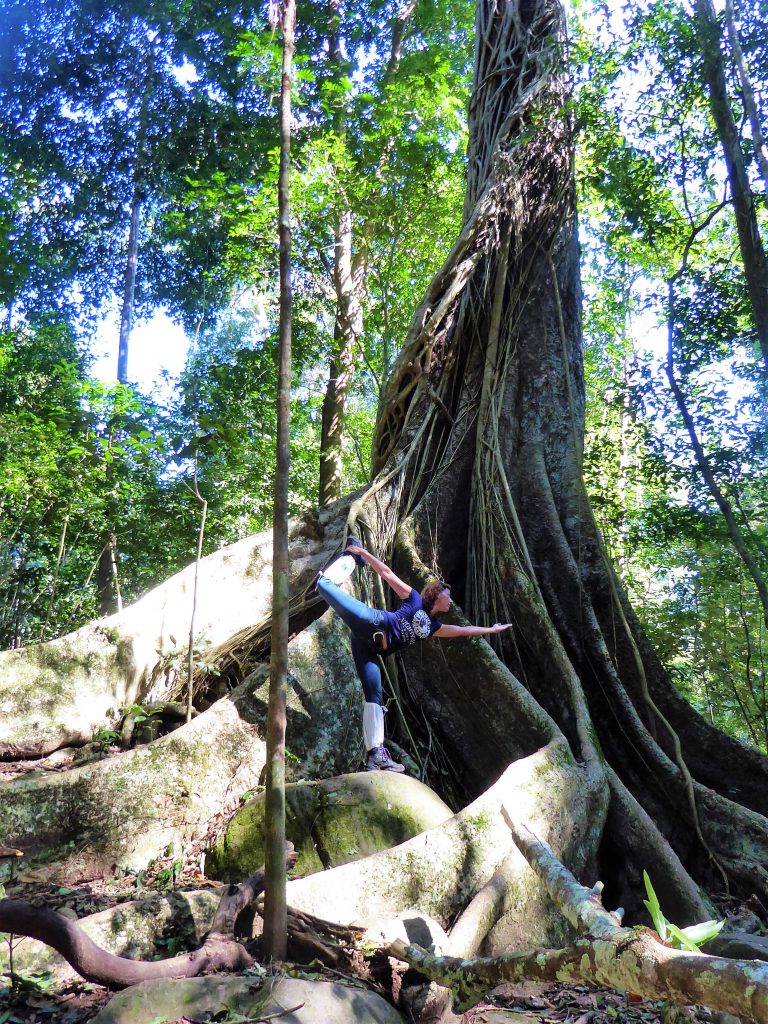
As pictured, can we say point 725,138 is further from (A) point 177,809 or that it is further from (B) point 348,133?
(A) point 177,809

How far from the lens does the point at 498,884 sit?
10.4 feet

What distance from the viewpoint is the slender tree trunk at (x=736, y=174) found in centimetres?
560

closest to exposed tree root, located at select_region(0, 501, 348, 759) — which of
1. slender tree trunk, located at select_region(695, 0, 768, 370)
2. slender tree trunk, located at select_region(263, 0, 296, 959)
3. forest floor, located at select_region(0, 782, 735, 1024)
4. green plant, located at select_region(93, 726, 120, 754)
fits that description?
green plant, located at select_region(93, 726, 120, 754)

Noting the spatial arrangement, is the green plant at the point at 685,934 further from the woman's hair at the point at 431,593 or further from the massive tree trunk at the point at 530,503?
the woman's hair at the point at 431,593

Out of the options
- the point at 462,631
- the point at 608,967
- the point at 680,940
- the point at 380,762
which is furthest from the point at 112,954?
the point at 462,631

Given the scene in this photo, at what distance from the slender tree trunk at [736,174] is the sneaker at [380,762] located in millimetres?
3969

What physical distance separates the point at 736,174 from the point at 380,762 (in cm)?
519

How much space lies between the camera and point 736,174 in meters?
5.78

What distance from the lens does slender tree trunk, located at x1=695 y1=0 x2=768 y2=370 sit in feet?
18.4

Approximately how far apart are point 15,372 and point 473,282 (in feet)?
18.5

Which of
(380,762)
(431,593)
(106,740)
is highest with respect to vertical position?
(431,593)

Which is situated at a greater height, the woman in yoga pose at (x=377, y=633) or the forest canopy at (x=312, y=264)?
Answer: the forest canopy at (x=312, y=264)

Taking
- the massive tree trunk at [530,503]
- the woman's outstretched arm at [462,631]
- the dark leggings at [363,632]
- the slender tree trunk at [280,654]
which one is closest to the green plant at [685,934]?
the slender tree trunk at [280,654]

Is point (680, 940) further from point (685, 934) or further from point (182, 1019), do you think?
point (182, 1019)
